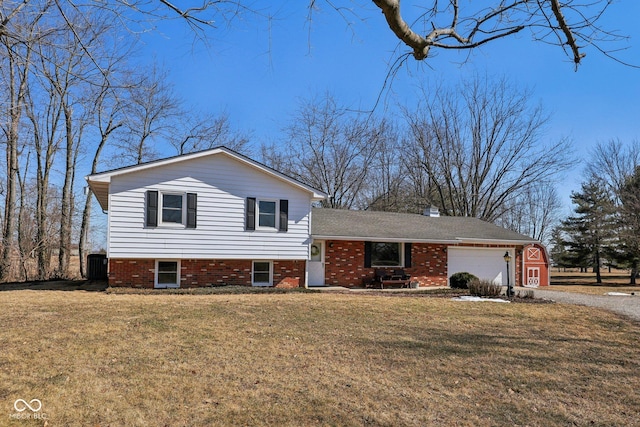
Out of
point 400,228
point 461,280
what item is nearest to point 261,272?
point 400,228

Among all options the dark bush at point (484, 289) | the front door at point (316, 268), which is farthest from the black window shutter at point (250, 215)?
the dark bush at point (484, 289)

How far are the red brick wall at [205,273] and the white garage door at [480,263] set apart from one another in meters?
7.74

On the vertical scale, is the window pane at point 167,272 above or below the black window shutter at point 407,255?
below

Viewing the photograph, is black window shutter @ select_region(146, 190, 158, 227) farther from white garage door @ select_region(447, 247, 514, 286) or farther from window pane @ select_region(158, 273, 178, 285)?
white garage door @ select_region(447, 247, 514, 286)

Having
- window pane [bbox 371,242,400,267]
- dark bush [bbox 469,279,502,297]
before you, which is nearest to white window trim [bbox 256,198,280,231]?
window pane [bbox 371,242,400,267]

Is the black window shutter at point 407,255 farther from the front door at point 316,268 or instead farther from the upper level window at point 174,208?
the upper level window at point 174,208

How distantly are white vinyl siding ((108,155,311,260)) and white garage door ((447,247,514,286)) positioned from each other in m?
7.98

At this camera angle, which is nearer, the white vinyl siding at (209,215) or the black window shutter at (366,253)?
the white vinyl siding at (209,215)

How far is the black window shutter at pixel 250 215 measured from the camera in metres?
14.7

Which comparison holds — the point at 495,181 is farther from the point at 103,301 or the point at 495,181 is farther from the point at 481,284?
the point at 103,301

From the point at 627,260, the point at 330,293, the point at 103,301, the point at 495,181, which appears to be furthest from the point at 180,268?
the point at 627,260

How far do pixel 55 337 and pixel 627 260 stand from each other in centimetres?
3547

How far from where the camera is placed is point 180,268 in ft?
47.4

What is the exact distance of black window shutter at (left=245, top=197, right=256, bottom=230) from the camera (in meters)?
14.7
